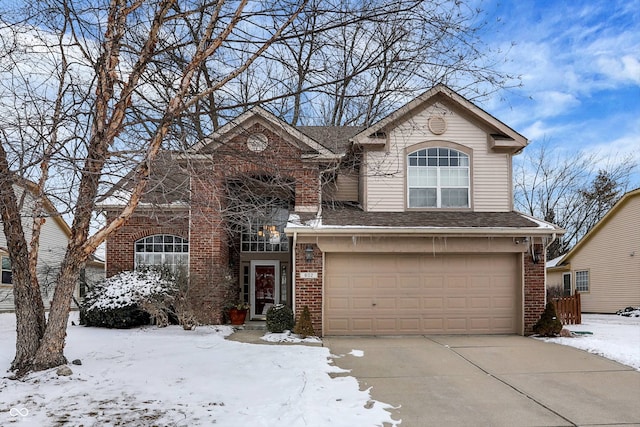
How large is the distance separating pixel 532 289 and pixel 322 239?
529 centimetres

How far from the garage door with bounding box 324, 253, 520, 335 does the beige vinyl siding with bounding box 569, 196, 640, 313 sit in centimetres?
1045

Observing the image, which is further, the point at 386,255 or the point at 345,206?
the point at 345,206

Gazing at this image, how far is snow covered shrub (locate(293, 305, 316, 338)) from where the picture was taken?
1164cm

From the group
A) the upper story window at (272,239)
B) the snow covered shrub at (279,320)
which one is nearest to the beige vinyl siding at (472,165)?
the upper story window at (272,239)

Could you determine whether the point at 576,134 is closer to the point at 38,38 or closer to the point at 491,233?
the point at 491,233

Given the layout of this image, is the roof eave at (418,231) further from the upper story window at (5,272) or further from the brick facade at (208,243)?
the upper story window at (5,272)

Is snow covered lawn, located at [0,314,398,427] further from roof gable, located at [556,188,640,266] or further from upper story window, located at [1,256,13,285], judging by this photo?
roof gable, located at [556,188,640,266]

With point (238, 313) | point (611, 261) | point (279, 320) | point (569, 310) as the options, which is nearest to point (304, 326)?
point (279, 320)

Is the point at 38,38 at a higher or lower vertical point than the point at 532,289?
higher

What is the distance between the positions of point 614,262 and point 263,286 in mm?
14937

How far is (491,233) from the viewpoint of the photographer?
12.0 metres

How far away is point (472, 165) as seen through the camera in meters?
13.7

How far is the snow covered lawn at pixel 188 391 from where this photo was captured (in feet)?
18.5

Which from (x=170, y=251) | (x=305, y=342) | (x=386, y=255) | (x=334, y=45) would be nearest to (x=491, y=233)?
(x=386, y=255)
